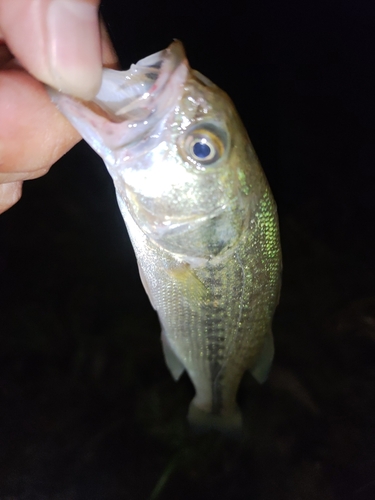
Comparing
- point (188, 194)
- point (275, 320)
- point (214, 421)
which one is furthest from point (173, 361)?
point (275, 320)

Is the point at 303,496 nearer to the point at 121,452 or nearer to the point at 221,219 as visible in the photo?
the point at 121,452

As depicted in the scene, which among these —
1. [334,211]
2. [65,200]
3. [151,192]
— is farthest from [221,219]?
[334,211]

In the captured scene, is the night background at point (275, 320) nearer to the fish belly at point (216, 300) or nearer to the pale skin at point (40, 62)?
the fish belly at point (216, 300)

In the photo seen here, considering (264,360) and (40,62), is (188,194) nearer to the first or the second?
(40,62)

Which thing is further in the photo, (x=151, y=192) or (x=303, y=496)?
(x=303, y=496)

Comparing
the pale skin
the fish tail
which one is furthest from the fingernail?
the fish tail

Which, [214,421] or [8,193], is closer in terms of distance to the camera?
[8,193]
